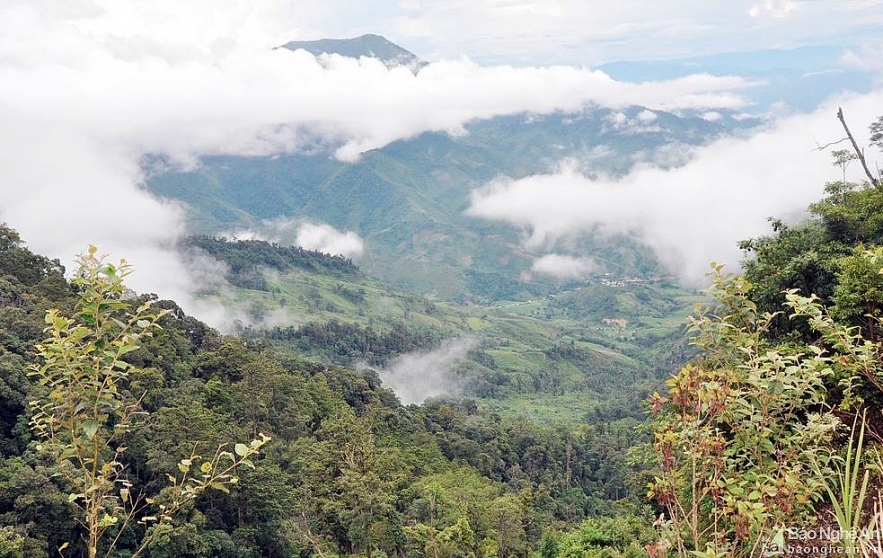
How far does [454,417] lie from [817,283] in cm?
6068

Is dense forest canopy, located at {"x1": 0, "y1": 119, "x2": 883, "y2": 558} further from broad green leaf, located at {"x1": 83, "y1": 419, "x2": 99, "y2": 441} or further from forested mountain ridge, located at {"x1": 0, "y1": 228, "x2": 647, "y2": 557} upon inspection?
forested mountain ridge, located at {"x1": 0, "y1": 228, "x2": 647, "y2": 557}

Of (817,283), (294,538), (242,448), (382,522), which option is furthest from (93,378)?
(294,538)

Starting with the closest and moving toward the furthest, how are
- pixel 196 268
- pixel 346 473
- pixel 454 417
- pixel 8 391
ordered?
→ pixel 346 473, pixel 8 391, pixel 454 417, pixel 196 268

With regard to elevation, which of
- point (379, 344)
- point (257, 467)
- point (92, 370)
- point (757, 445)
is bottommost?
point (379, 344)

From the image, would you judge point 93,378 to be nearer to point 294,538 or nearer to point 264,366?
point 294,538

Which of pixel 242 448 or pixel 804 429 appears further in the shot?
pixel 804 429

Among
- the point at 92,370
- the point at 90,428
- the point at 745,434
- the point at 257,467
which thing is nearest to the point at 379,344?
the point at 257,467

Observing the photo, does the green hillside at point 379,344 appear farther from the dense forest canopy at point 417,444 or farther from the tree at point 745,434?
the tree at point 745,434

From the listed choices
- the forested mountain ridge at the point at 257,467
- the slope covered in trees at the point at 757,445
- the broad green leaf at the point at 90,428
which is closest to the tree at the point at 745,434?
the slope covered in trees at the point at 757,445

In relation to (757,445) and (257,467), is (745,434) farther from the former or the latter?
(257,467)

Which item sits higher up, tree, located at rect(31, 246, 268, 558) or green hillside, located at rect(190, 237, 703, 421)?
tree, located at rect(31, 246, 268, 558)

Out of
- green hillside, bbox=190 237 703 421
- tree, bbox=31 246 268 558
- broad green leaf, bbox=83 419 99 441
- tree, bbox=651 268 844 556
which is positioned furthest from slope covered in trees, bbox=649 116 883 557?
green hillside, bbox=190 237 703 421

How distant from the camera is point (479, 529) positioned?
1399 inches

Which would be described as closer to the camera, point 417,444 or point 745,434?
point 745,434
